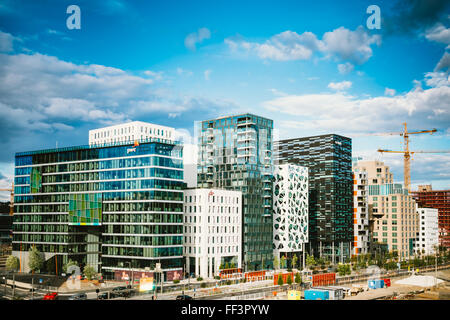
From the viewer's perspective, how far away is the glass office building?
74.9 meters

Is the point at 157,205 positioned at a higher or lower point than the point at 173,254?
higher

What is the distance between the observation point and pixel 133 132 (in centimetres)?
8825

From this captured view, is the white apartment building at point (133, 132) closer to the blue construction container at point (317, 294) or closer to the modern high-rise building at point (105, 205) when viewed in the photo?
the modern high-rise building at point (105, 205)

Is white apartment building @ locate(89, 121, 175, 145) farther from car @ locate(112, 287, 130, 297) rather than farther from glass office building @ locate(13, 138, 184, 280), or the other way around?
car @ locate(112, 287, 130, 297)

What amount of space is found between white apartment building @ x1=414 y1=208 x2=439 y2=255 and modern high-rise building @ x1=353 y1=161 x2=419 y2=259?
311cm

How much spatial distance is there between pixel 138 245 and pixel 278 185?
4312 cm

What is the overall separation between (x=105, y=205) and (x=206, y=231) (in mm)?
19135

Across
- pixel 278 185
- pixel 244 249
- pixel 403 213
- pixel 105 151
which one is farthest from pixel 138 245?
pixel 403 213

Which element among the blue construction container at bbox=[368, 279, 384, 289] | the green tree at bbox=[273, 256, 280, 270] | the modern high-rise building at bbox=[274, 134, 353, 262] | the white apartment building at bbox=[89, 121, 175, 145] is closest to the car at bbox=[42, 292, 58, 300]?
the white apartment building at bbox=[89, 121, 175, 145]

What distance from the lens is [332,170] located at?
4724 inches

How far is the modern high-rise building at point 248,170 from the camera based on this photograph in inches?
3767

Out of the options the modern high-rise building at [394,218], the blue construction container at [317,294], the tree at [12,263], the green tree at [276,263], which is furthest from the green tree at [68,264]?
the modern high-rise building at [394,218]
